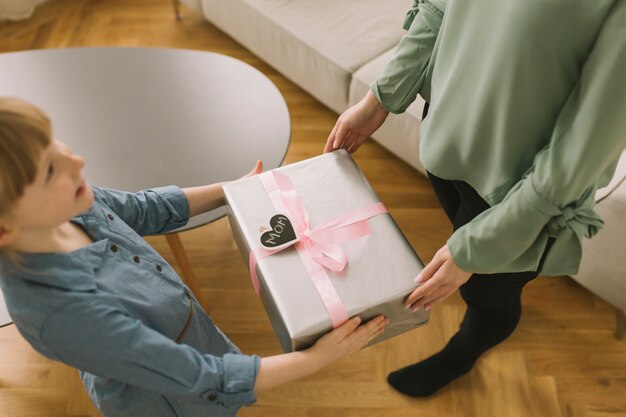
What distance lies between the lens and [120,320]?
28.8 inches

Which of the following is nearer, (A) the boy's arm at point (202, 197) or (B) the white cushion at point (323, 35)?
(A) the boy's arm at point (202, 197)

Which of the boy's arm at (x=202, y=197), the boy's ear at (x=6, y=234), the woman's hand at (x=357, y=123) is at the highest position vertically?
the boy's ear at (x=6, y=234)

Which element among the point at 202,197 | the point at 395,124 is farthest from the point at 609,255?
the point at 202,197

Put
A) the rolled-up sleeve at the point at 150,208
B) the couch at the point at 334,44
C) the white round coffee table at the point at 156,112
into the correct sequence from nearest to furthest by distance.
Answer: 1. the rolled-up sleeve at the point at 150,208
2. the white round coffee table at the point at 156,112
3. the couch at the point at 334,44

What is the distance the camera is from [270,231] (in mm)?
936

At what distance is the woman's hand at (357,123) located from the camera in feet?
3.56

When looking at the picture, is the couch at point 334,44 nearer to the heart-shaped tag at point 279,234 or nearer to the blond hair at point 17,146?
the heart-shaped tag at point 279,234

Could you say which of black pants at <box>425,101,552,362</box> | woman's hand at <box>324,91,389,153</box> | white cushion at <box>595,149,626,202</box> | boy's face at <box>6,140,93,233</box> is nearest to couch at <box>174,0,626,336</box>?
white cushion at <box>595,149,626,202</box>

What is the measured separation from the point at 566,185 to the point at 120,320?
578mm

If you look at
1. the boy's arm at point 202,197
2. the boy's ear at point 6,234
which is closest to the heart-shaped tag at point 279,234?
the boy's arm at point 202,197

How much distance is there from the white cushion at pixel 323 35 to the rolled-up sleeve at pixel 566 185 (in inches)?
43.3

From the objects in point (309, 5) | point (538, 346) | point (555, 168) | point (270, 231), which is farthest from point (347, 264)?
point (309, 5)

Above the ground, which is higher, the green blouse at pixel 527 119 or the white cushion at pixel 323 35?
the green blouse at pixel 527 119

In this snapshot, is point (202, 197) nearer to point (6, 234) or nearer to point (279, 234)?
point (279, 234)
